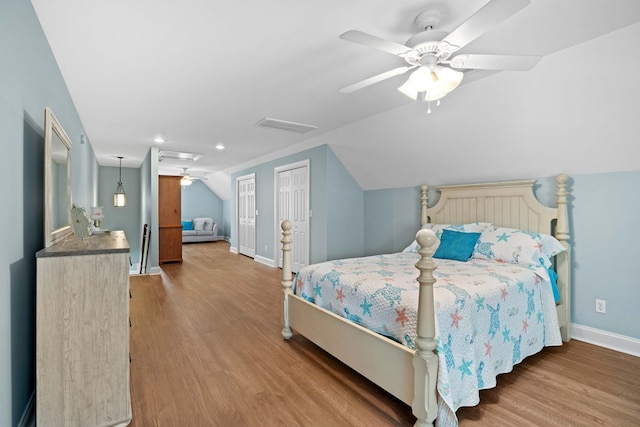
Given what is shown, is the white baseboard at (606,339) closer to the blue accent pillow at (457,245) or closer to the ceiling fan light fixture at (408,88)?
the blue accent pillow at (457,245)

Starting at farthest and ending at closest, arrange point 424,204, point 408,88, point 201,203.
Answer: point 201,203 → point 424,204 → point 408,88

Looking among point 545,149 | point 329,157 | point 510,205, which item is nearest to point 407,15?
point 545,149

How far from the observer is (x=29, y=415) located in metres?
1.81

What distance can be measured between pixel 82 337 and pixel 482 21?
2578mm

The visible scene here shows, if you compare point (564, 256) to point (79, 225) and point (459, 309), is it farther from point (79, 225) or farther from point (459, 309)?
point (79, 225)

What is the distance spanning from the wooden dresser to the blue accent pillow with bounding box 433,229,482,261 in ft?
9.28

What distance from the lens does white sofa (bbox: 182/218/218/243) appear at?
10867mm

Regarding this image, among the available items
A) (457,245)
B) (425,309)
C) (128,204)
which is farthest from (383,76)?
(128,204)

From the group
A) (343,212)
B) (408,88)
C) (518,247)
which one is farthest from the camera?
(343,212)

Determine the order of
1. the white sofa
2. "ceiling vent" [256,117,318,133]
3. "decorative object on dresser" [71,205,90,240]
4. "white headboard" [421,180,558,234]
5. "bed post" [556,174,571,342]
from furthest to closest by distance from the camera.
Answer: the white sofa → "ceiling vent" [256,117,318,133] → "white headboard" [421,180,558,234] → "bed post" [556,174,571,342] → "decorative object on dresser" [71,205,90,240]

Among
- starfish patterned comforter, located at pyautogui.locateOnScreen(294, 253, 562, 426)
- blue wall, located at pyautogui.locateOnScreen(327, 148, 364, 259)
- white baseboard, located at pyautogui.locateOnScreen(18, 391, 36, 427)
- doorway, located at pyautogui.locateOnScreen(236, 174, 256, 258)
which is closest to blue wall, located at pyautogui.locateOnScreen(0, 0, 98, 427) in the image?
white baseboard, located at pyautogui.locateOnScreen(18, 391, 36, 427)

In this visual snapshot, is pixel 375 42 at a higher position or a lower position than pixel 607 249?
higher

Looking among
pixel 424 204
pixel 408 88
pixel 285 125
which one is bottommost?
pixel 424 204

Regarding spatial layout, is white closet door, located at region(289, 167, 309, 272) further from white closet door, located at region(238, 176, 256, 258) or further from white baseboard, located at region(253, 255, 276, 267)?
white closet door, located at region(238, 176, 256, 258)
